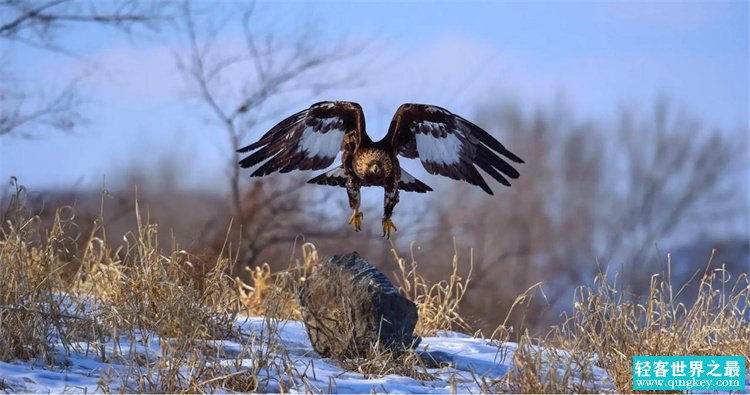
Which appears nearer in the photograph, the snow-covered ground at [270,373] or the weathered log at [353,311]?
the snow-covered ground at [270,373]

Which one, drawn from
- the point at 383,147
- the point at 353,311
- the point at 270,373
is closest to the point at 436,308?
the point at 353,311

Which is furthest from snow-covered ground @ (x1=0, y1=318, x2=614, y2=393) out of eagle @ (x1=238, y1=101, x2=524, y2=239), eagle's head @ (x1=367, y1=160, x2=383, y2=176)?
eagle's head @ (x1=367, y1=160, x2=383, y2=176)

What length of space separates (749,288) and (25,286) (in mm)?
4073

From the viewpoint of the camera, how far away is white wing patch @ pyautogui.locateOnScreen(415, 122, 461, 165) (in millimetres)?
4219

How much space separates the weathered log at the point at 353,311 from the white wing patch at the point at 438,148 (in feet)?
2.64

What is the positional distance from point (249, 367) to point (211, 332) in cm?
66

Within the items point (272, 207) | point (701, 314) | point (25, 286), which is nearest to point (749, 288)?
point (701, 314)

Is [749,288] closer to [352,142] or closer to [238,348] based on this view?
[352,142]

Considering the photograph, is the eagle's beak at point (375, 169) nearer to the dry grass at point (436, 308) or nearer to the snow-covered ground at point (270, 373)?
the snow-covered ground at point (270, 373)

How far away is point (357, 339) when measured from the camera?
465 centimetres

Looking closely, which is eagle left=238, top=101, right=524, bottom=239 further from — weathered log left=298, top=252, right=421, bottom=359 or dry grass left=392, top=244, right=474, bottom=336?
dry grass left=392, top=244, right=474, bottom=336

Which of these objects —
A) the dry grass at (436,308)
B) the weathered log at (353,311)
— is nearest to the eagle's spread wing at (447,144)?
the weathered log at (353,311)

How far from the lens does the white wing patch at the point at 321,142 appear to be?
4203 mm

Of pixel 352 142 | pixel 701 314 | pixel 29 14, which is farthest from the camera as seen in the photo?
pixel 29 14
